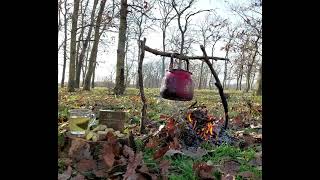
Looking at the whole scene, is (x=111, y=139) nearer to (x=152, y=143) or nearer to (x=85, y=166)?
(x=85, y=166)

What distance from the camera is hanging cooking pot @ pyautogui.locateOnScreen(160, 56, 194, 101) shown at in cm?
299

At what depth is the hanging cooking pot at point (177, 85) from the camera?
2988mm

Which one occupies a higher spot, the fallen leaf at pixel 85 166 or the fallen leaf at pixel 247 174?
the fallen leaf at pixel 85 166

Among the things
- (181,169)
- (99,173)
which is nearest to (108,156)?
(99,173)

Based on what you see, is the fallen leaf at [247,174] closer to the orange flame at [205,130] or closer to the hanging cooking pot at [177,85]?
the hanging cooking pot at [177,85]

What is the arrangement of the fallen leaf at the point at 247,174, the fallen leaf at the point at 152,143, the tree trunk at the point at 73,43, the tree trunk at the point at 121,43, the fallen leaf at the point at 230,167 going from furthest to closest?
1. the tree trunk at the point at 73,43
2. the tree trunk at the point at 121,43
3. the fallen leaf at the point at 152,143
4. the fallen leaf at the point at 230,167
5. the fallen leaf at the point at 247,174

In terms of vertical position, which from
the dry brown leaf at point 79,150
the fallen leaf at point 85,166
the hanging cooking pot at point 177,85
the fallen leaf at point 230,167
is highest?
the hanging cooking pot at point 177,85

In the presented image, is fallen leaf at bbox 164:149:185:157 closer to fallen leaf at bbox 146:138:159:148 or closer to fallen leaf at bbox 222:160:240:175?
fallen leaf at bbox 146:138:159:148

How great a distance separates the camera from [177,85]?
2.99 metres

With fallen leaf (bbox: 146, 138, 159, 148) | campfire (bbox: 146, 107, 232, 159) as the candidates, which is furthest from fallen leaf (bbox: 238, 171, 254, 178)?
fallen leaf (bbox: 146, 138, 159, 148)

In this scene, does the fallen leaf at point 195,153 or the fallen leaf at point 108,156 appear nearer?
the fallen leaf at point 108,156

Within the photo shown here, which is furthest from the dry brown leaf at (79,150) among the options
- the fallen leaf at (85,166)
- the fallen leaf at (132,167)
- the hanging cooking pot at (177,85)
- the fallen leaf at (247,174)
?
the fallen leaf at (247,174)
